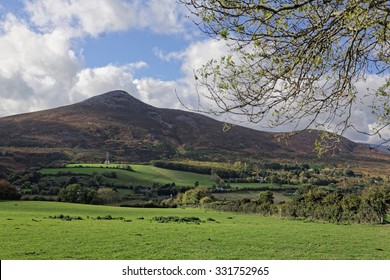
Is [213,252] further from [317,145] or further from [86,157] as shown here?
[86,157]

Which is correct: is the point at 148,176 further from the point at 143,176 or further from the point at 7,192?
the point at 7,192

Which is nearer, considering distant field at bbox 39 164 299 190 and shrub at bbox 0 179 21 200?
shrub at bbox 0 179 21 200

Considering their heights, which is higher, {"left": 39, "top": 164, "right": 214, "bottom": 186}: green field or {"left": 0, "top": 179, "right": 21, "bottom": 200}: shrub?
{"left": 39, "top": 164, "right": 214, "bottom": 186}: green field

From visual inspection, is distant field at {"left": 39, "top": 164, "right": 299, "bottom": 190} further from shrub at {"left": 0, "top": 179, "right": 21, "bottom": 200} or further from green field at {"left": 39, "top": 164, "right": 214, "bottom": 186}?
shrub at {"left": 0, "top": 179, "right": 21, "bottom": 200}

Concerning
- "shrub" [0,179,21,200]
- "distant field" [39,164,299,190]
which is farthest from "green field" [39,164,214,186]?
"shrub" [0,179,21,200]

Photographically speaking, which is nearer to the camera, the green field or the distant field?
the distant field

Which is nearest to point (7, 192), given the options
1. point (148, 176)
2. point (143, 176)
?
point (143, 176)

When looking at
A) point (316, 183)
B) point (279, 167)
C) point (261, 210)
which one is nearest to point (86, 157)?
point (279, 167)

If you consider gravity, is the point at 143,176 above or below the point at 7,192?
above

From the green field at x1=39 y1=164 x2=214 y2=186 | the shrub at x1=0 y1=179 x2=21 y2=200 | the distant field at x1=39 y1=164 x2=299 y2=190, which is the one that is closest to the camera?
the shrub at x1=0 y1=179 x2=21 y2=200

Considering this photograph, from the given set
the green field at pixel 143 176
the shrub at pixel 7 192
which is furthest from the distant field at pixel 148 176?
the shrub at pixel 7 192

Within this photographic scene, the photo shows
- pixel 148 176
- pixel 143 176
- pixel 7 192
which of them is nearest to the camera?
pixel 7 192

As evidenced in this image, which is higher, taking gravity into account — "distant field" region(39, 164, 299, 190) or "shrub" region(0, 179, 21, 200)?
"distant field" region(39, 164, 299, 190)

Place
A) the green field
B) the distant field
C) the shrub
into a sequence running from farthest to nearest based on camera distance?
the green field, the distant field, the shrub
